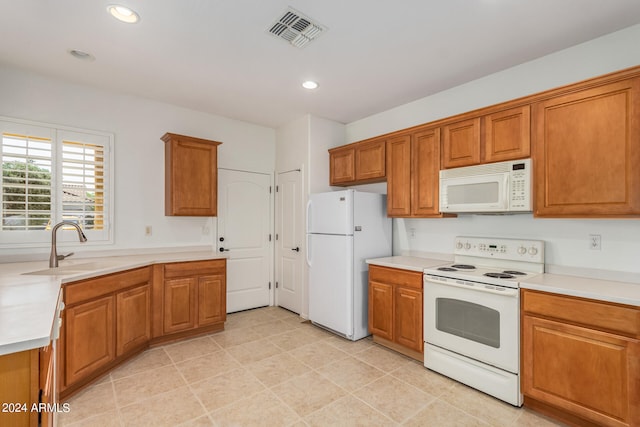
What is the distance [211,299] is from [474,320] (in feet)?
8.90

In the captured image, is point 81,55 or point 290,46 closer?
point 290,46

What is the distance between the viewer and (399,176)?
11.1ft

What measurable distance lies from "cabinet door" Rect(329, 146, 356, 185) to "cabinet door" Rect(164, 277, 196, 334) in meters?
2.16

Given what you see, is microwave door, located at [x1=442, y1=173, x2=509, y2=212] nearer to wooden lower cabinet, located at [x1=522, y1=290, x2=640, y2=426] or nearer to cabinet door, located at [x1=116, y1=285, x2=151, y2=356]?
wooden lower cabinet, located at [x1=522, y1=290, x2=640, y2=426]

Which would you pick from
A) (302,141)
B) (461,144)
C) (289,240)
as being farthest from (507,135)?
(289,240)

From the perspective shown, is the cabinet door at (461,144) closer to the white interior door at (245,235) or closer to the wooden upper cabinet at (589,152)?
the wooden upper cabinet at (589,152)

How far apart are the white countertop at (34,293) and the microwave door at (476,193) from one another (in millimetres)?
2664

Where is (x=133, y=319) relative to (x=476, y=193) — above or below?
below

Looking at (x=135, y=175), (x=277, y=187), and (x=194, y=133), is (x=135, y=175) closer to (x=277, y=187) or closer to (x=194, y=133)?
(x=194, y=133)

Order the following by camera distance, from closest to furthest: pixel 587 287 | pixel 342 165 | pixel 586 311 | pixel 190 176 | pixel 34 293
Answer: pixel 34 293 → pixel 586 311 → pixel 587 287 → pixel 190 176 → pixel 342 165

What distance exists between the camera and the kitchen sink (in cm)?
240

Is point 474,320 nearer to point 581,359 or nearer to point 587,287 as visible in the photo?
point 581,359

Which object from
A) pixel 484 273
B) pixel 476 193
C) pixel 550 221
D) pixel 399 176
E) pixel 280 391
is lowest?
pixel 280 391

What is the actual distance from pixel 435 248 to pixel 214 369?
2506 millimetres
